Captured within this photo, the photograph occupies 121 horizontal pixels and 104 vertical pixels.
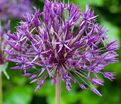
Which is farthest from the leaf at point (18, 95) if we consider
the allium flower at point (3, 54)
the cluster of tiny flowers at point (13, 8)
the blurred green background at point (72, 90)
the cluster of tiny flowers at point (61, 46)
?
the cluster of tiny flowers at point (61, 46)

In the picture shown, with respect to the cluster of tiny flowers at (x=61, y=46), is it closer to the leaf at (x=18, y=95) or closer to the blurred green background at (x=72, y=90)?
the blurred green background at (x=72, y=90)

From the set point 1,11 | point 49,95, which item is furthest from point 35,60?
point 49,95

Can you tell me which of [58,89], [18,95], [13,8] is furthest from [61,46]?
[18,95]

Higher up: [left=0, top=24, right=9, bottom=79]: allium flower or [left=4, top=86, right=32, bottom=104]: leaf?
[left=0, top=24, right=9, bottom=79]: allium flower

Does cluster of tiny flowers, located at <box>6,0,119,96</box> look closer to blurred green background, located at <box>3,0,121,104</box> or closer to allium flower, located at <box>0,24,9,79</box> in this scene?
allium flower, located at <box>0,24,9,79</box>

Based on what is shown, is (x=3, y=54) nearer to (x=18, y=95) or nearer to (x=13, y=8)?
(x=13, y=8)

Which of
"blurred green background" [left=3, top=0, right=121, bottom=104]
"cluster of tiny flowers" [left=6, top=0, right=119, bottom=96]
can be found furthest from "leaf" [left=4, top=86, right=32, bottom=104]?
"cluster of tiny flowers" [left=6, top=0, right=119, bottom=96]
